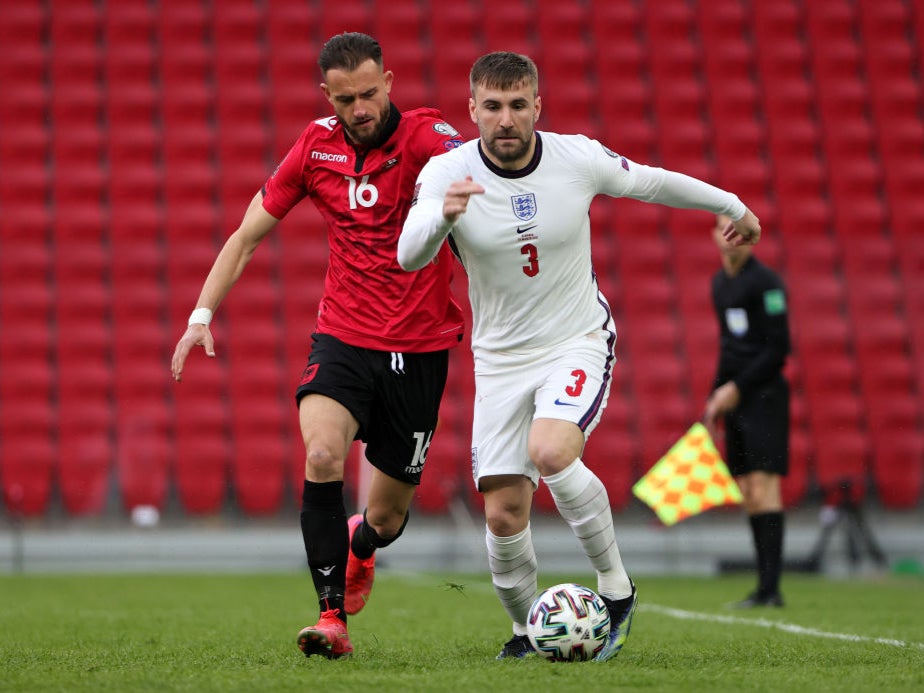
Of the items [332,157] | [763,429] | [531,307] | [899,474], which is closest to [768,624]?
[763,429]

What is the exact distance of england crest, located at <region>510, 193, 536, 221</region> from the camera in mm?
4020

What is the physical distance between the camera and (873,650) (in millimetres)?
4324

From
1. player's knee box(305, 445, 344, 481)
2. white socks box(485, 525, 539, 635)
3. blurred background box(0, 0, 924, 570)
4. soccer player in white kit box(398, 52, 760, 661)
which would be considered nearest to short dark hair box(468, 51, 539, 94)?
soccer player in white kit box(398, 52, 760, 661)

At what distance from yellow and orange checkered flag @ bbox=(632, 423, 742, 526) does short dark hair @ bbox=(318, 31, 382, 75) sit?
455 centimetres

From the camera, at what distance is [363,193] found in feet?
14.1

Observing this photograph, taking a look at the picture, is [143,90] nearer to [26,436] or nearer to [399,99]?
[399,99]

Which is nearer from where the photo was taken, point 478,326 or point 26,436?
point 478,326

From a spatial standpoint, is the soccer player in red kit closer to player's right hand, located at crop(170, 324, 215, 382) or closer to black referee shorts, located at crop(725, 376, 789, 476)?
player's right hand, located at crop(170, 324, 215, 382)

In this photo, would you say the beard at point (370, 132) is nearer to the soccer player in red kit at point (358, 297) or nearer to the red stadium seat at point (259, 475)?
the soccer player in red kit at point (358, 297)

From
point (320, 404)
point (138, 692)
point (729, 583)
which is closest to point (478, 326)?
point (320, 404)

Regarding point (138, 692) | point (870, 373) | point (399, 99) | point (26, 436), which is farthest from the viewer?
point (399, 99)

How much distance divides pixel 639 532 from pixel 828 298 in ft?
10.8

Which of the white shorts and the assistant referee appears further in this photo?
the assistant referee

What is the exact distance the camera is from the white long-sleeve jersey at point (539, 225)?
13.2 ft
